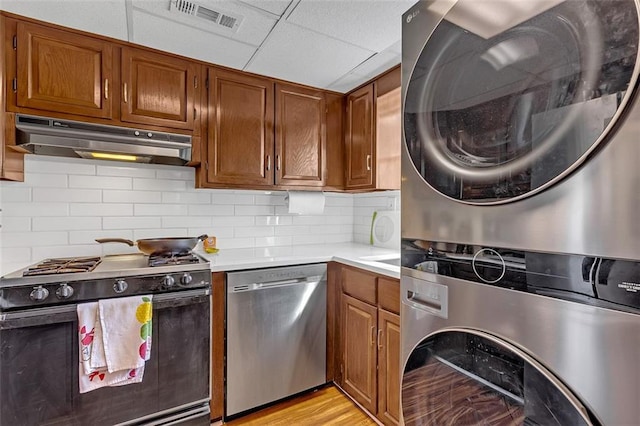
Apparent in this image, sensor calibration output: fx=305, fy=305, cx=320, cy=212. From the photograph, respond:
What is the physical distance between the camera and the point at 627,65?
1.82ft

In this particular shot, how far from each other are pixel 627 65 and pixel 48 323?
2025 mm

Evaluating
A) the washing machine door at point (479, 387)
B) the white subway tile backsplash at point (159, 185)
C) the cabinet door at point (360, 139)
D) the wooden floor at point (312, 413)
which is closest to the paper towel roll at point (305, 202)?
the cabinet door at point (360, 139)

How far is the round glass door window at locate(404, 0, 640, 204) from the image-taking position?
0.59m

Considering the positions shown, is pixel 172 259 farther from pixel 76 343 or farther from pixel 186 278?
pixel 76 343

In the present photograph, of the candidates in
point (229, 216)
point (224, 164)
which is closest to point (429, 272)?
point (224, 164)

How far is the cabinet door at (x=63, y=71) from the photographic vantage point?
4.98 feet

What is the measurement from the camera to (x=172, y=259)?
5.53ft

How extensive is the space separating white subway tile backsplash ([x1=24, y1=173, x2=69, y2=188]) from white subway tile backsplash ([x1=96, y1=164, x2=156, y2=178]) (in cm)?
Answer: 17

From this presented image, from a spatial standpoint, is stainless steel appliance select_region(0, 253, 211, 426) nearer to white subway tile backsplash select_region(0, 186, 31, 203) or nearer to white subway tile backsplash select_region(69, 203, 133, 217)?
white subway tile backsplash select_region(69, 203, 133, 217)

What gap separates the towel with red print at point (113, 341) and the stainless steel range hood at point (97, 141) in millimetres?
818

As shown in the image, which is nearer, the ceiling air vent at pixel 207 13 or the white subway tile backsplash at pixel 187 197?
the ceiling air vent at pixel 207 13

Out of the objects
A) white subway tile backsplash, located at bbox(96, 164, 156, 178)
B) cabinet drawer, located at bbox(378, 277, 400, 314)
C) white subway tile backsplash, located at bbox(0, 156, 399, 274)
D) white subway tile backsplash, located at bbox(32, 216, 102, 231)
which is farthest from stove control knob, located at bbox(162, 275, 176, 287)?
cabinet drawer, located at bbox(378, 277, 400, 314)

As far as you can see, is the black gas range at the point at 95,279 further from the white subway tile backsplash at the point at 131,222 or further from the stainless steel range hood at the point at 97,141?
the stainless steel range hood at the point at 97,141

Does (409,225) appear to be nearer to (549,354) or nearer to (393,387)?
(549,354)
